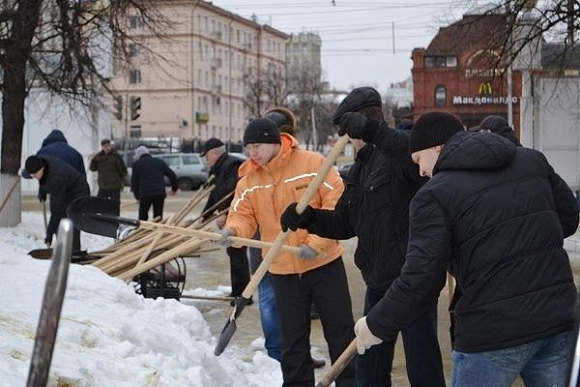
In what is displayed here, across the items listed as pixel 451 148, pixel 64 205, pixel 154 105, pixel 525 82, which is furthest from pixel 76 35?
pixel 154 105

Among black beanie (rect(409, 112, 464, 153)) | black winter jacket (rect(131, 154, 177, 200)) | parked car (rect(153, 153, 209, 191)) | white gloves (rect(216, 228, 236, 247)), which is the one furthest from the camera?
parked car (rect(153, 153, 209, 191))

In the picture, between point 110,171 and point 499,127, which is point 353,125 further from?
point 110,171

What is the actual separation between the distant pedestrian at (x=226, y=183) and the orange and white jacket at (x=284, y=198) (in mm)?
3597

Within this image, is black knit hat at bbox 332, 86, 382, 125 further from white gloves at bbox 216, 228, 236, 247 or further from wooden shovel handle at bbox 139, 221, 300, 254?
white gloves at bbox 216, 228, 236, 247

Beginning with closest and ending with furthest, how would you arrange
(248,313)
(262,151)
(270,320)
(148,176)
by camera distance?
1. (262,151)
2. (270,320)
3. (248,313)
4. (148,176)

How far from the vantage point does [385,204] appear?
5480 mm

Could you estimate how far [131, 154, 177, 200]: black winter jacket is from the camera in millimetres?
15297

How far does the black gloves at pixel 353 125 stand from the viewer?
209 inches

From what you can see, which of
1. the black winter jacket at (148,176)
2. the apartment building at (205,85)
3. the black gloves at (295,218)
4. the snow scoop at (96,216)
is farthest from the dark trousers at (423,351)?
the apartment building at (205,85)

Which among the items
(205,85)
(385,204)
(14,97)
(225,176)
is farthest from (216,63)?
(385,204)

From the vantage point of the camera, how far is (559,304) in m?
3.76

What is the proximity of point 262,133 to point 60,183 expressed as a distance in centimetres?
638

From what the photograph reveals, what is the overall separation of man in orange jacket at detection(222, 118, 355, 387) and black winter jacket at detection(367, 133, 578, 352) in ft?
7.05

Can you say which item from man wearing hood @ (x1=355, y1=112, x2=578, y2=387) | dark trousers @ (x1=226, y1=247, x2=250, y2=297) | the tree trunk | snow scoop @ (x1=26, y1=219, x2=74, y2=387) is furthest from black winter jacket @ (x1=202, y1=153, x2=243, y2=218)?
snow scoop @ (x1=26, y1=219, x2=74, y2=387)
